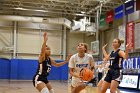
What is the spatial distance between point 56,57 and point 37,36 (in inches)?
110

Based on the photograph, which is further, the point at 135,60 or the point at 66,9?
the point at 66,9

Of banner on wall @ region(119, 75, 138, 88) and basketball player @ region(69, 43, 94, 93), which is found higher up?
basketball player @ region(69, 43, 94, 93)

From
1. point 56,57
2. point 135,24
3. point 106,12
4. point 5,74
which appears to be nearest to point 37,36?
point 56,57

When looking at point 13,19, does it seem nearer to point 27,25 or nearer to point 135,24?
point 27,25

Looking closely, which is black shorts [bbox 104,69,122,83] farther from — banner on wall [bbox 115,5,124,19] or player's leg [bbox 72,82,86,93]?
banner on wall [bbox 115,5,124,19]

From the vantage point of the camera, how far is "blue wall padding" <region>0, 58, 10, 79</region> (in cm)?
2502

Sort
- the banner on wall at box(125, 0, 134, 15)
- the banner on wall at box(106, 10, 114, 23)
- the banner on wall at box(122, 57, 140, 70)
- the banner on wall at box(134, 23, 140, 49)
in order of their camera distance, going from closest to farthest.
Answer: the banner on wall at box(122, 57, 140, 70) < the banner on wall at box(134, 23, 140, 49) < the banner on wall at box(125, 0, 134, 15) < the banner on wall at box(106, 10, 114, 23)

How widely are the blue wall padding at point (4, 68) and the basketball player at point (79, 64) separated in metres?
19.7

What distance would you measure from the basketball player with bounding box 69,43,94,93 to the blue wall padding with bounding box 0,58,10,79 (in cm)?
1973

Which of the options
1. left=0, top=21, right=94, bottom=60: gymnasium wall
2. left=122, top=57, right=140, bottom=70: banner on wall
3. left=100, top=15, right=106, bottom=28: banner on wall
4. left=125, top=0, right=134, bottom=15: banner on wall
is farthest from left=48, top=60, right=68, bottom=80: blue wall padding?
left=122, top=57, right=140, bottom=70: banner on wall

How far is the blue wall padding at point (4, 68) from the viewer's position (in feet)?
82.1

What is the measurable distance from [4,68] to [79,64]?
1994 centimetres

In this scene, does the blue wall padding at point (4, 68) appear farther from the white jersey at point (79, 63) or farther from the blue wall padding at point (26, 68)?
the white jersey at point (79, 63)

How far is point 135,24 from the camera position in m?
18.7
